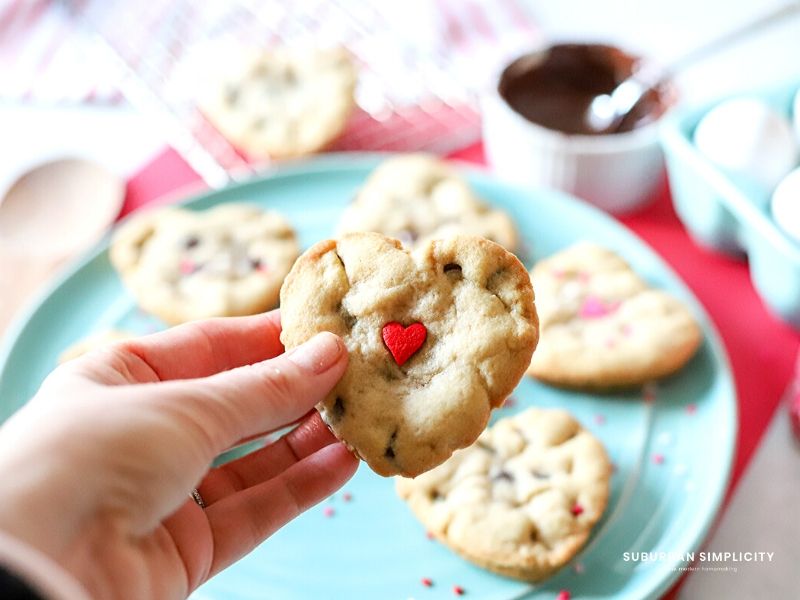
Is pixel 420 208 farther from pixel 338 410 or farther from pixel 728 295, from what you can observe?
pixel 338 410

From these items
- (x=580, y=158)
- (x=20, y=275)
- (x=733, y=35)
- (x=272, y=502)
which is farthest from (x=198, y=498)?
(x=733, y=35)

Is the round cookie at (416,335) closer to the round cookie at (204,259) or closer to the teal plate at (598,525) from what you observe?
the teal plate at (598,525)

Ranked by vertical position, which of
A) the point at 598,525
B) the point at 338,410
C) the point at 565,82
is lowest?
the point at 598,525

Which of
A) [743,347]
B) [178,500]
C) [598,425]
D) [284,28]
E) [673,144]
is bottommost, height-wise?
[743,347]

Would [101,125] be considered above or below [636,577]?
above

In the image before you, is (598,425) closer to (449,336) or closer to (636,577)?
(636,577)

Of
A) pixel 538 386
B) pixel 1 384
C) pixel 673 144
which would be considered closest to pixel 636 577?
pixel 538 386

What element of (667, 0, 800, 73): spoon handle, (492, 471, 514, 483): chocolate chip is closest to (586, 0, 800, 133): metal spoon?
(667, 0, 800, 73): spoon handle

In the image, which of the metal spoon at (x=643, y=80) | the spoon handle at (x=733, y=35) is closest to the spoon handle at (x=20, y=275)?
the metal spoon at (x=643, y=80)
